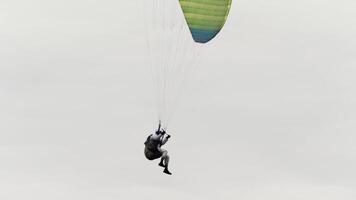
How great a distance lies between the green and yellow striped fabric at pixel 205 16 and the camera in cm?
5916

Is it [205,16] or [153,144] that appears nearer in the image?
[153,144]

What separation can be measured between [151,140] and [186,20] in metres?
5.40

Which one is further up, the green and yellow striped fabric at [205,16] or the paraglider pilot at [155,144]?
the green and yellow striped fabric at [205,16]

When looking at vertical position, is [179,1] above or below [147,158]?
above

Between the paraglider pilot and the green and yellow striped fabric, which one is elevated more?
the green and yellow striped fabric

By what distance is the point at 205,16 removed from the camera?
59.6 metres

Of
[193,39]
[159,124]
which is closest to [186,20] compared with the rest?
[193,39]

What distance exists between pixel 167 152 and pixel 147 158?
3.30 feet

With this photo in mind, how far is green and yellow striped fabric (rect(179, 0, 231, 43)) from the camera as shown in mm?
59156

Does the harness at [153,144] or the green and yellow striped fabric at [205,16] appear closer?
the harness at [153,144]

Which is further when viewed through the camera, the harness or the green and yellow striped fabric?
the green and yellow striped fabric

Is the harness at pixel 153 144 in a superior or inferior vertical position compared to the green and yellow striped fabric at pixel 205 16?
inferior

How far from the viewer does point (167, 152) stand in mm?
59281

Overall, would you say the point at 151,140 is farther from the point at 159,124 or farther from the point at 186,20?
the point at 186,20
